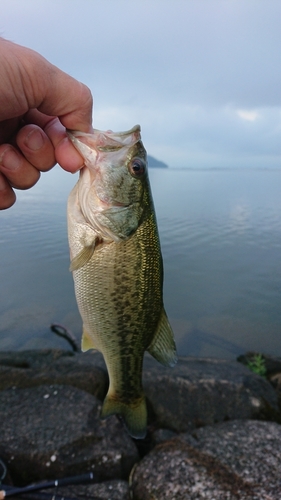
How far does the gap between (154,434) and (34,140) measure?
3.52 meters

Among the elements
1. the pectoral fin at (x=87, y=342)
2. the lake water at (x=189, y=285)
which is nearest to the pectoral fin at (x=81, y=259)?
the pectoral fin at (x=87, y=342)

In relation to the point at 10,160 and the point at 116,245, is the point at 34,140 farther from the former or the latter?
the point at 116,245

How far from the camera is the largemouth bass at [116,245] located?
233 cm

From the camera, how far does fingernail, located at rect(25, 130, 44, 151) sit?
102 inches

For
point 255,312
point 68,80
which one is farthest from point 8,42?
point 255,312

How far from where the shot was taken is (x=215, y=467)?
3285 mm

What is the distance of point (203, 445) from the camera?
362cm

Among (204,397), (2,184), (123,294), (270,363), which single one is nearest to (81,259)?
(123,294)

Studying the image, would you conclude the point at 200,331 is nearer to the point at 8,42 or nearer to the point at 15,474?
the point at 15,474

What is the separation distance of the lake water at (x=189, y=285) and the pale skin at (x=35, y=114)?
5.87 m

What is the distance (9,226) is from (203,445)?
15955mm

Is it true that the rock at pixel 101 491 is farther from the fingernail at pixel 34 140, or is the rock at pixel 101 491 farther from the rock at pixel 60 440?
the fingernail at pixel 34 140

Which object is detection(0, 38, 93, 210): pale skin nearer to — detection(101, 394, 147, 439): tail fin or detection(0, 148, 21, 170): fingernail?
detection(0, 148, 21, 170): fingernail

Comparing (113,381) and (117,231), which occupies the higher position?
(117,231)
